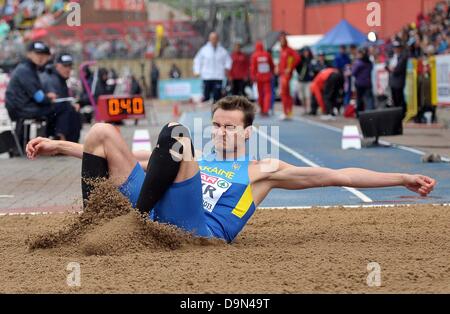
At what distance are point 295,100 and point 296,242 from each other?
29.0 metres

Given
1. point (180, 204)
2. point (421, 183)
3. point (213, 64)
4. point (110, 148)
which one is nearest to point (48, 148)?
point (110, 148)

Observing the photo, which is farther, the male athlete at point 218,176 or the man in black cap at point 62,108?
the man in black cap at point 62,108

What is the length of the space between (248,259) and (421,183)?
1282mm

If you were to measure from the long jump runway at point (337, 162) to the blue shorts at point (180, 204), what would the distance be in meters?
3.52

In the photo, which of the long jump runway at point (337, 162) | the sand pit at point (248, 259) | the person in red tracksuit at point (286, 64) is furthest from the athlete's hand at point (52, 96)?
the person in red tracksuit at point (286, 64)

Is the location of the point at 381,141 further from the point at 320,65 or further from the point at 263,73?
the point at 320,65

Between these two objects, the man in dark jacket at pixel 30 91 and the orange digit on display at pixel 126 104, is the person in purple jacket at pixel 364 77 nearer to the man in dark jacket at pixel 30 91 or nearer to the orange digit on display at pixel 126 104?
the orange digit on display at pixel 126 104

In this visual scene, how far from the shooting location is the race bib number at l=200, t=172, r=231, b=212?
21.6ft

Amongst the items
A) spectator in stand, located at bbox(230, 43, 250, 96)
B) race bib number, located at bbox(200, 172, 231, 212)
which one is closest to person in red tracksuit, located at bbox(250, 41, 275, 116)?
spectator in stand, located at bbox(230, 43, 250, 96)

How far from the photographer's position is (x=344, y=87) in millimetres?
28516

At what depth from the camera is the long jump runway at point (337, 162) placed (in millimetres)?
10141

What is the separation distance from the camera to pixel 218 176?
21.7 ft

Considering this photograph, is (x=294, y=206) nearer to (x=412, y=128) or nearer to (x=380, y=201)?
(x=380, y=201)
